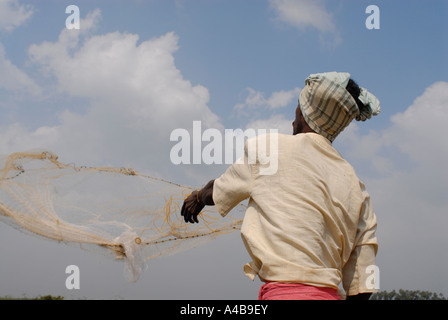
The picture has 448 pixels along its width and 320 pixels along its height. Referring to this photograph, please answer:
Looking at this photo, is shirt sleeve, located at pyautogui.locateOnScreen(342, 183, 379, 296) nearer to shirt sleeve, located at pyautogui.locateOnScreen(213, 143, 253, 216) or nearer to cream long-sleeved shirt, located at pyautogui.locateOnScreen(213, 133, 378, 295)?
cream long-sleeved shirt, located at pyautogui.locateOnScreen(213, 133, 378, 295)

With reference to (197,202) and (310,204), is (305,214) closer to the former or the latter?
(310,204)

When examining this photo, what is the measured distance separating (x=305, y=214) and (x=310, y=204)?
84mm

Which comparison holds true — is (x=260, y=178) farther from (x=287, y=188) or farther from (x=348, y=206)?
(x=348, y=206)

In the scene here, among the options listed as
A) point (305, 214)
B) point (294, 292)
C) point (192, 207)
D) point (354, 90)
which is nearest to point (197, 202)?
point (192, 207)

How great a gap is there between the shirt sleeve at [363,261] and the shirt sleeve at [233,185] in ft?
3.02

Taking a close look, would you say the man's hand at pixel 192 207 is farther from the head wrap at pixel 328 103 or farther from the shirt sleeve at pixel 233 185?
the head wrap at pixel 328 103

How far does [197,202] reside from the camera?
3.55 meters

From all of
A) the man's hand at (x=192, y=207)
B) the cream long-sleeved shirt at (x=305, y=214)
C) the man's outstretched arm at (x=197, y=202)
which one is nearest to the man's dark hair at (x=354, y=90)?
the cream long-sleeved shirt at (x=305, y=214)

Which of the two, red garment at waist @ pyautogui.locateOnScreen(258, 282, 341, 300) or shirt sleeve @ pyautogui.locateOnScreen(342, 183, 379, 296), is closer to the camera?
red garment at waist @ pyautogui.locateOnScreen(258, 282, 341, 300)

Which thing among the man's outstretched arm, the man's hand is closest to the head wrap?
the man's outstretched arm

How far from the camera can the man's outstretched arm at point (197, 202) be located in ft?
11.2

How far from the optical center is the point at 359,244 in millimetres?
3232

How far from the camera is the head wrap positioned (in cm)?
326
